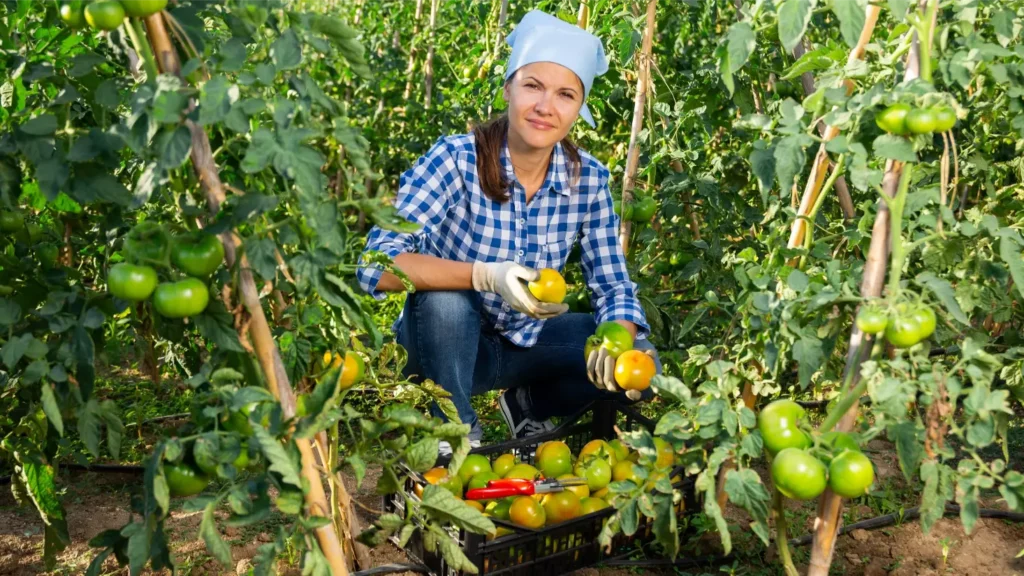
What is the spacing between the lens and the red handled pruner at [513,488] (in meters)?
2.07

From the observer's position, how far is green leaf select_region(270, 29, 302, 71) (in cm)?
123

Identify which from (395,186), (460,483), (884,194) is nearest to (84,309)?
(460,483)

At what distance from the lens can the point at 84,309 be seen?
1444 mm

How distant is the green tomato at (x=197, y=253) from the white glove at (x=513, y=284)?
1.07 m

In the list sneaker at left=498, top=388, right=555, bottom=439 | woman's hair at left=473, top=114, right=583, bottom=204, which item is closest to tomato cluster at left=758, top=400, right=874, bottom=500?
woman's hair at left=473, top=114, right=583, bottom=204

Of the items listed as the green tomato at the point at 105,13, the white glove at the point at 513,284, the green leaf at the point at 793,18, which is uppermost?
the green leaf at the point at 793,18

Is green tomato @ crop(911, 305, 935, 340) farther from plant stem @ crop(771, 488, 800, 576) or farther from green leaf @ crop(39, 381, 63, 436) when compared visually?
green leaf @ crop(39, 381, 63, 436)

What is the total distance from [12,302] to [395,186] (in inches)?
149

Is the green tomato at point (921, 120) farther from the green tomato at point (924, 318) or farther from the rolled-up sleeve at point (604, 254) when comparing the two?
the rolled-up sleeve at point (604, 254)

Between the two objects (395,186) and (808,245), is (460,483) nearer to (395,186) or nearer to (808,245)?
(808,245)

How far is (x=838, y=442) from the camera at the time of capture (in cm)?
160

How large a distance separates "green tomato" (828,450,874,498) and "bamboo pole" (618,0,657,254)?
127 centimetres

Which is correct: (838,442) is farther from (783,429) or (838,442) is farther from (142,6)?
(142,6)

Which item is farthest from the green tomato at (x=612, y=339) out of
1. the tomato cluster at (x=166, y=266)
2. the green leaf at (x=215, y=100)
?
the green leaf at (x=215, y=100)
